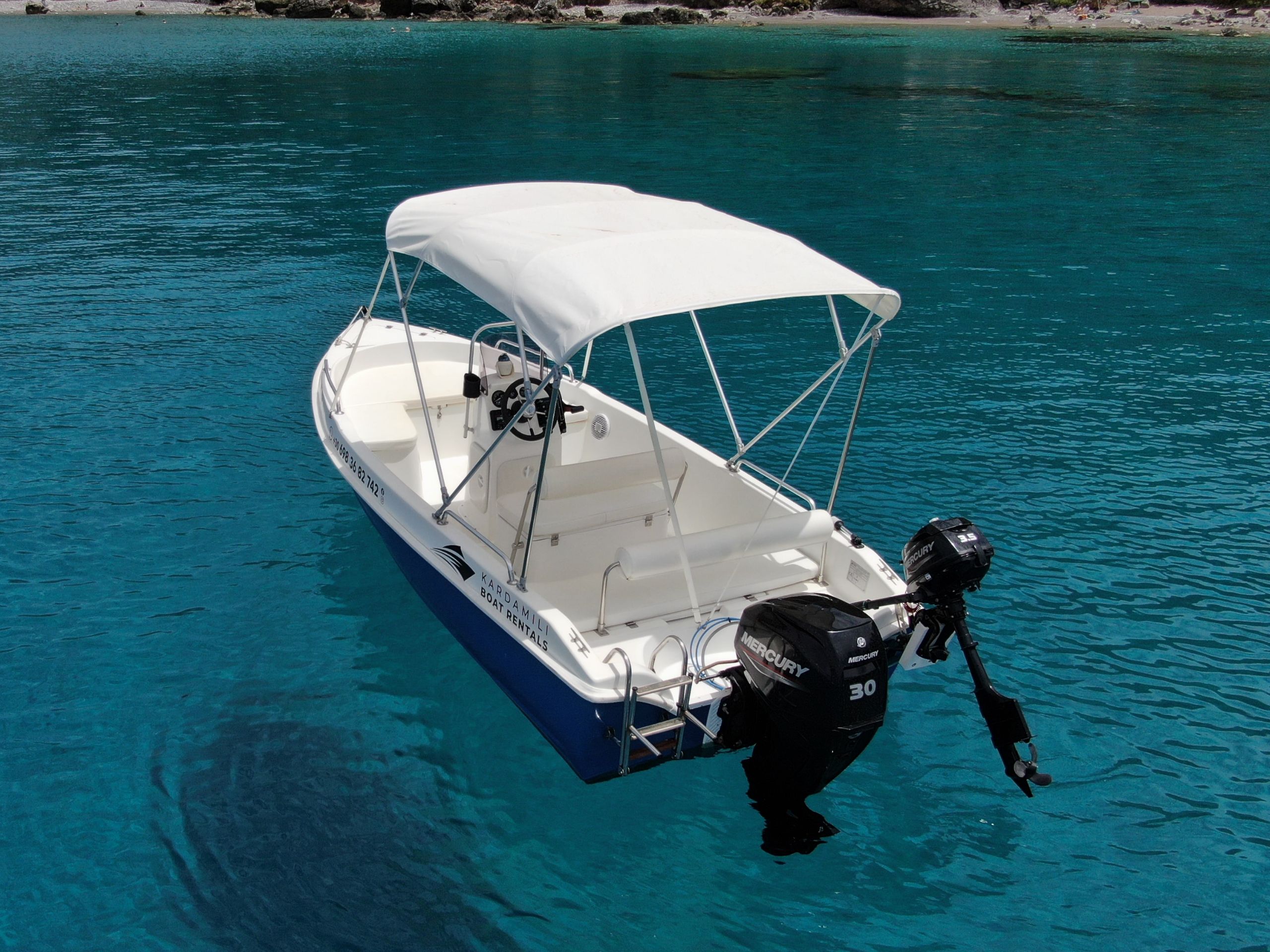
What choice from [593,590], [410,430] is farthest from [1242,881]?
[410,430]

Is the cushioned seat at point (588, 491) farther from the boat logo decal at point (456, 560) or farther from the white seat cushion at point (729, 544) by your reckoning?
the white seat cushion at point (729, 544)

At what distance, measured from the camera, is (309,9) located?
74.5 m

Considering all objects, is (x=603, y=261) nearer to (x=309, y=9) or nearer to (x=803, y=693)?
(x=803, y=693)

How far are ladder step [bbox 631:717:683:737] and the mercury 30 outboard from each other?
0.25 m

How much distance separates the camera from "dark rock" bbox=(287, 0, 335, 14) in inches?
2923

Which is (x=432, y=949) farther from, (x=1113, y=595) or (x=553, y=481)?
(x=1113, y=595)

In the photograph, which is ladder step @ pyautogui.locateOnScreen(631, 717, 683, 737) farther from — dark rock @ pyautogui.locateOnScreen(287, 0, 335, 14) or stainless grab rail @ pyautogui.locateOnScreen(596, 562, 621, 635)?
dark rock @ pyautogui.locateOnScreen(287, 0, 335, 14)

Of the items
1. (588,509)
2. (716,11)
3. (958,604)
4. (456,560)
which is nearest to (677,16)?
(716,11)

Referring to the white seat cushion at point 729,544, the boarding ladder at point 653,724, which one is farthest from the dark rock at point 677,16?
the boarding ladder at point 653,724

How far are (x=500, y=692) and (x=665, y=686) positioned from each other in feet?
7.20

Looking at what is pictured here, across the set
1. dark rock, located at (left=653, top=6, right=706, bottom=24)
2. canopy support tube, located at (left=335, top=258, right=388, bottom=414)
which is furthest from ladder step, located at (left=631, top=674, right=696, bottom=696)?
dark rock, located at (left=653, top=6, right=706, bottom=24)


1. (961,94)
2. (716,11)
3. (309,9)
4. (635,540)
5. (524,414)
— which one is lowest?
(635,540)

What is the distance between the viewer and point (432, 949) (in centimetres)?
528

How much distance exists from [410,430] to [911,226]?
1365 centimetres
